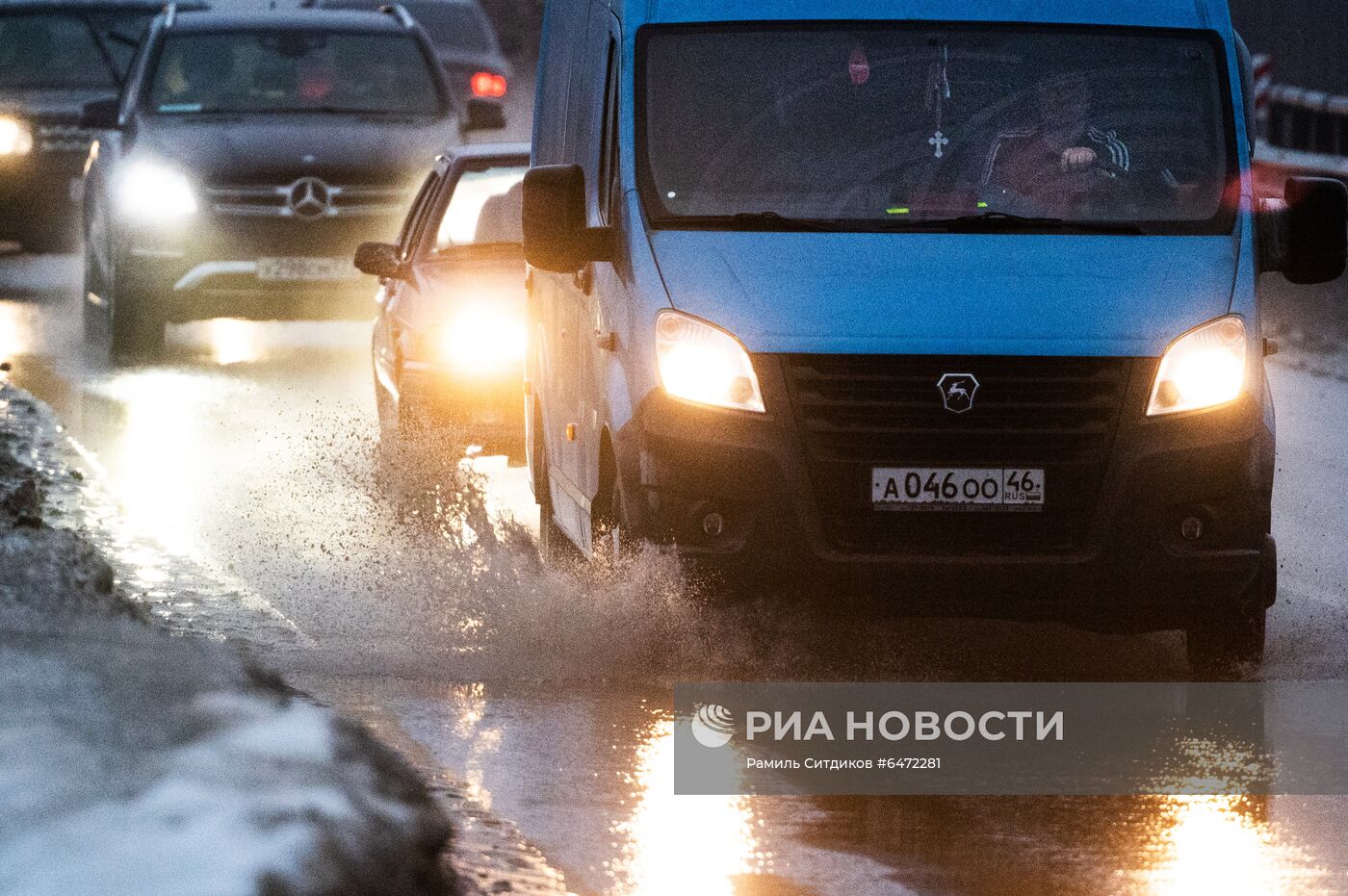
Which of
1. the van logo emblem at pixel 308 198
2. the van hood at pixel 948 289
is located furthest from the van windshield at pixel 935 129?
the van logo emblem at pixel 308 198

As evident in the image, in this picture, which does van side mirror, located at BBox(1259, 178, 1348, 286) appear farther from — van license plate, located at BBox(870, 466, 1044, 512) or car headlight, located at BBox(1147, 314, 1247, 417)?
van license plate, located at BBox(870, 466, 1044, 512)

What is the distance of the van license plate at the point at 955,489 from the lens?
826 centimetres

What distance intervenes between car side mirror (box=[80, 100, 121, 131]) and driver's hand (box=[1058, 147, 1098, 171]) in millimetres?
10489

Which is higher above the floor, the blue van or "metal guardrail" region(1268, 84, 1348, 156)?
"metal guardrail" region(1268, 84, 1348, 156)

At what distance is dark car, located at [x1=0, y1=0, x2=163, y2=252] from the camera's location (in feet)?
74.8

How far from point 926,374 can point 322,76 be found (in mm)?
11041

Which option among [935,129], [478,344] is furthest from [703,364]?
[478,344]

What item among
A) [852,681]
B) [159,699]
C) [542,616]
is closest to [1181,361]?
[852,681]

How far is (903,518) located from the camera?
828 centimetres

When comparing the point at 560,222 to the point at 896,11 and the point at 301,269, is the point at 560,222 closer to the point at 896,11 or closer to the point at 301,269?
the point at 896,11

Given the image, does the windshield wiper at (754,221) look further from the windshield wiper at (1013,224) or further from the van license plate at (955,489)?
the van license plate at (955,489)

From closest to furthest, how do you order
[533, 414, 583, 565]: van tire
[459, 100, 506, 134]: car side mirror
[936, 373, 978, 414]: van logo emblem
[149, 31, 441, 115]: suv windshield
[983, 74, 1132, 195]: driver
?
[936, 373, 978, 414]: van logo emblem, [983, 74, 1132, 195]: driver, [533, 414, 583, 565]: van tire, [149, 31, 441, 115]: suv windshield, [459, 100, 506, 134]: car side mirror

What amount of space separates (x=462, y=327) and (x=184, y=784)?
25.1ft

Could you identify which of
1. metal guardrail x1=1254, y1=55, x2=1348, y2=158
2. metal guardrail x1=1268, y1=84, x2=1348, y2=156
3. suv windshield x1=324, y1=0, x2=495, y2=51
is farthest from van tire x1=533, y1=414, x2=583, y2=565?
suv windshield x1=324, y1=0, x2=495, y2=51
